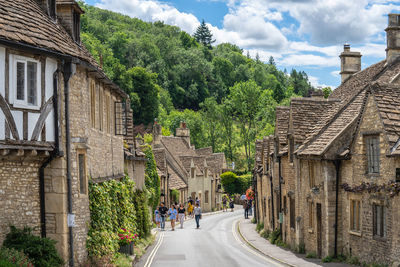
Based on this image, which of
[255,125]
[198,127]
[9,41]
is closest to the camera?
[9,41]

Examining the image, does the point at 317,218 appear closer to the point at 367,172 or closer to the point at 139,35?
the point at 367,172

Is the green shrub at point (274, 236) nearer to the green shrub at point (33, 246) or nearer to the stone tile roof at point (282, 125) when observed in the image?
the stone tile roof at point (282, 125)

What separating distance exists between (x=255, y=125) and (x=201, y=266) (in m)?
64.6

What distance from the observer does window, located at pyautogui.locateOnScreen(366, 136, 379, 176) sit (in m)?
19.7

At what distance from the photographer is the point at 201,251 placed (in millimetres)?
26547

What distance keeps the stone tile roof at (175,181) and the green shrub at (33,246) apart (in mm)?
41133

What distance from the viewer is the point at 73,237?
1600 centimetres

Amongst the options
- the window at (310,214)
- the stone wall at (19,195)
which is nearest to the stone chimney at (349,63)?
the window at (310,214)

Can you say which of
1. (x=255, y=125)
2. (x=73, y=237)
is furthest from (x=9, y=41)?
(x=255, y=125)

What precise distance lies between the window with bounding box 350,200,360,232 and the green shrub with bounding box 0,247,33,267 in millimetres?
12558

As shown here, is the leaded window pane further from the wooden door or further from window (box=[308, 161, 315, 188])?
window (box=[308, 161, 315, 188])

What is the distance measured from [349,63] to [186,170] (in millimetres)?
29732

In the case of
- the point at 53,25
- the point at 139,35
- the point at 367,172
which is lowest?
the point at 367,172

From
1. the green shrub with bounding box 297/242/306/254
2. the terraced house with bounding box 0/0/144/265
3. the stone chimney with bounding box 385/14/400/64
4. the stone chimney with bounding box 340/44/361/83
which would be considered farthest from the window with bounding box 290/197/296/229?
the terraced house with bounding box 0/0/144/265
